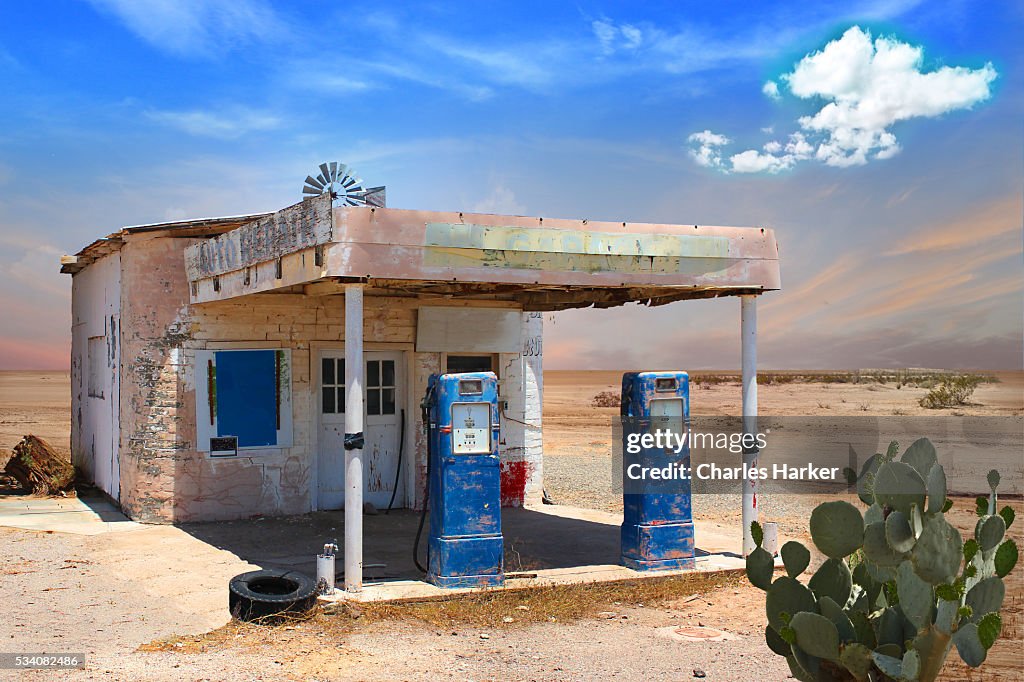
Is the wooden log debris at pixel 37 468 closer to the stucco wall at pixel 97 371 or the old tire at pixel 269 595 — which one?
the stucco wall at pixel 97 371

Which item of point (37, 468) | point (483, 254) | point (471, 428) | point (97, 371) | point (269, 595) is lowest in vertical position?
point (269, 595)

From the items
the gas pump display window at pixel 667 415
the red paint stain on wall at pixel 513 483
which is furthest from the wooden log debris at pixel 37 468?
the gas pump display window at pixel 667 415

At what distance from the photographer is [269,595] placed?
7.50 metres

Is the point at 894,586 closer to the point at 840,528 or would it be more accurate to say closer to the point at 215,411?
the point at 840,528

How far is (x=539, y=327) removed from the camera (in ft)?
45.4

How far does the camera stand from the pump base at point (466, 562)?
8.12 metres

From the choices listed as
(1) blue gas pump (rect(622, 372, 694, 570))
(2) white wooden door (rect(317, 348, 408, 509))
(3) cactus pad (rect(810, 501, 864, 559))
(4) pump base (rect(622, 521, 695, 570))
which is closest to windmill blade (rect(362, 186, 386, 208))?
(2) white wooden door (rect(317, 348, 408, 509))

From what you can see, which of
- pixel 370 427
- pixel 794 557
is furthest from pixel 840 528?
pixel 370 427

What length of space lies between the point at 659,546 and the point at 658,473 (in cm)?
70

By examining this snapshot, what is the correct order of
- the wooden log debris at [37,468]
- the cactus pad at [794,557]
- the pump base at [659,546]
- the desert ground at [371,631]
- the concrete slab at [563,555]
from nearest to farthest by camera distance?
the cactus pad at [794,557] → the desert ground at [371,631] → the concrete slab at [563,555] → the pump base at [659,546] → the wooden log debris at [37,468]

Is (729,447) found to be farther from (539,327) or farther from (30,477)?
(30,477)

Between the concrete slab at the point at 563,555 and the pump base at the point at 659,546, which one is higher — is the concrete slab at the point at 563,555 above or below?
below

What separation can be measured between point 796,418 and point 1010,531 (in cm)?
2058

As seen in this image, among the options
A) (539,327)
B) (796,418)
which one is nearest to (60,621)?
(539,327)
